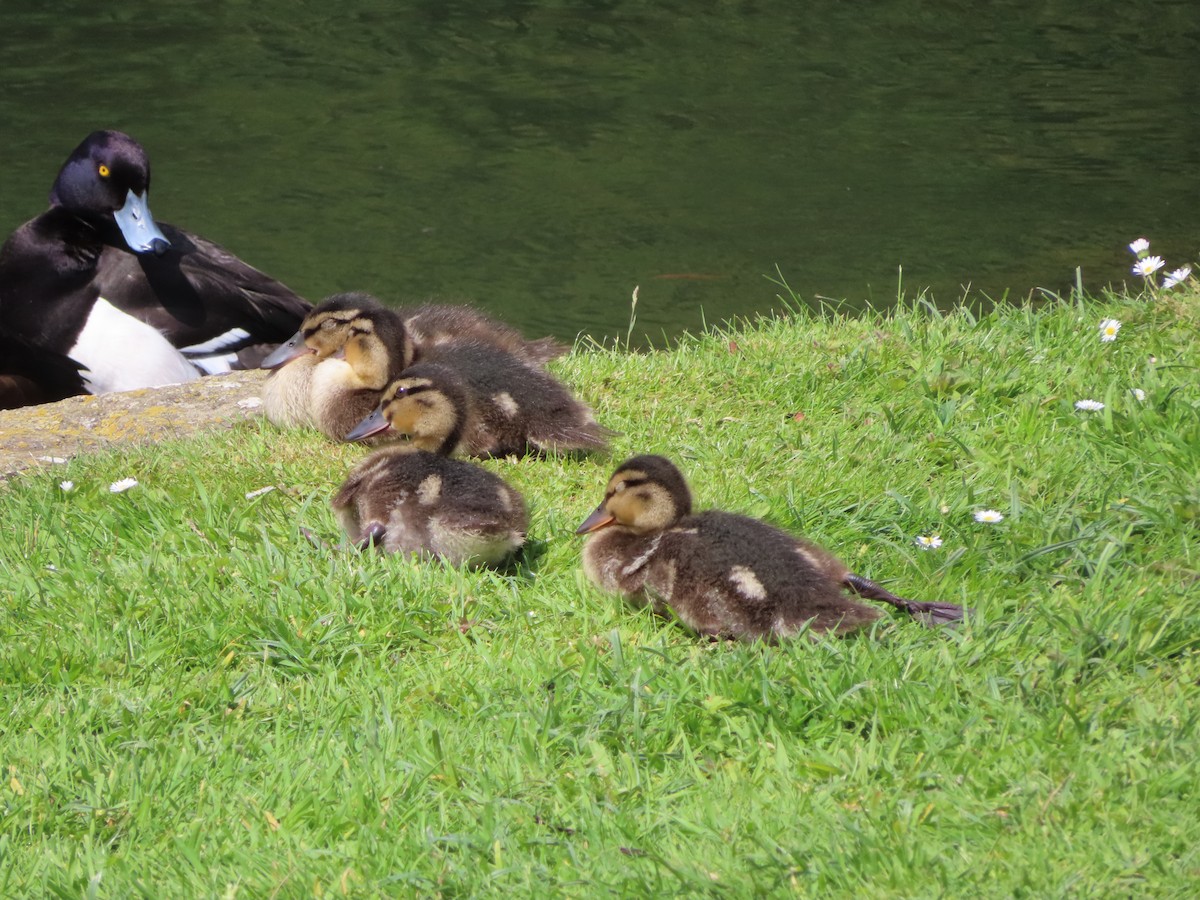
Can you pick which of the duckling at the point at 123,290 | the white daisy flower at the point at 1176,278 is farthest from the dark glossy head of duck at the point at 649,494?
the duckling at the point at 123,290

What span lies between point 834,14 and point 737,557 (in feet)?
44.1

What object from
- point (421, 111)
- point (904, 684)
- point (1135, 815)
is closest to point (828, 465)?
point (904, 684)

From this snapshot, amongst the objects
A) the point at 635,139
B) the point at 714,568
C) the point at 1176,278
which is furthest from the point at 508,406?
the point at 635,139

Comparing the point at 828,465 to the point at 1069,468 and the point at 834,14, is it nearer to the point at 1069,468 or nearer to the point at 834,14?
the point at 1069,468

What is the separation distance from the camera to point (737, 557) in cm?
349

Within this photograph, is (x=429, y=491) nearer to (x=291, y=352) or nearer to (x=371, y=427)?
(x=371, y=427)

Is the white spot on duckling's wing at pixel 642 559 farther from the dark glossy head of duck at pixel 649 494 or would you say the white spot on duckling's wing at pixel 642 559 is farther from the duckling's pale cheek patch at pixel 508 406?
the duckling's pale cheek patch at pixel 508 406

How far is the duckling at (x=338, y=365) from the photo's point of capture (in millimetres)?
4930

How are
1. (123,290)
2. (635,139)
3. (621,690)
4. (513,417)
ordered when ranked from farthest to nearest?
(635,139) < (123,290) < (513,417) < (621,690)

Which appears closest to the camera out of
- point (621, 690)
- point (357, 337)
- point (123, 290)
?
point (621, 690)

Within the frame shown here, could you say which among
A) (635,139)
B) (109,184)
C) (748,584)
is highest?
(748,584)

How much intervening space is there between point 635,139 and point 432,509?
9.46 meters

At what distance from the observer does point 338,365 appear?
5.03 metres

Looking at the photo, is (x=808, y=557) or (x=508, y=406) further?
(x=508, y=406)
